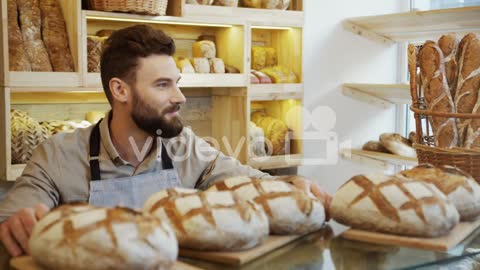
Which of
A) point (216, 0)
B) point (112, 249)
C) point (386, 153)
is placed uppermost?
point (216, 0)

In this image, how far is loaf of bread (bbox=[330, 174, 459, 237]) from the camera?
3.51 ft

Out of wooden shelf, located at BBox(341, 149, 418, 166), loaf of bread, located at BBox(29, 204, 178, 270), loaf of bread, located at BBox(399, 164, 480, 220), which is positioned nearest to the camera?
loaf of bread, located at BBox(29, 204, 178, 270)

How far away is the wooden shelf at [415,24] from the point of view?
10.1ft

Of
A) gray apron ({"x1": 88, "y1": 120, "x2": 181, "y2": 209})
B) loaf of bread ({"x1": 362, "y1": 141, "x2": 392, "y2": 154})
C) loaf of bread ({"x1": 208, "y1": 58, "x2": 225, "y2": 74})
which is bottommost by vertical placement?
loaf of bread ({"x1": 362, "y1": 141, "x2": 392, "y2": 154})

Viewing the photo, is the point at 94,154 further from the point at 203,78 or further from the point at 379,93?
the point at 379,93

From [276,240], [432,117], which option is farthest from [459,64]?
[276,240]

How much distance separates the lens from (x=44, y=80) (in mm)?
2553

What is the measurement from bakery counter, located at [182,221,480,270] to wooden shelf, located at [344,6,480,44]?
2.14m

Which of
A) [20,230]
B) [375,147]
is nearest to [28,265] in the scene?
[20,230]

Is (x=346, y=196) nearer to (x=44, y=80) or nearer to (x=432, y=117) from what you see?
(x=432, y=117)

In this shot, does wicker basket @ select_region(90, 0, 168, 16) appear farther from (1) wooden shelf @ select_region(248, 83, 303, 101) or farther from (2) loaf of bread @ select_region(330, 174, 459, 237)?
(2) loaf of bread @ select_region(330, 174, 459, 237)

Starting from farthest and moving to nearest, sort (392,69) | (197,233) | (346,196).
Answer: (392,69)
(346,196)
(197,233)

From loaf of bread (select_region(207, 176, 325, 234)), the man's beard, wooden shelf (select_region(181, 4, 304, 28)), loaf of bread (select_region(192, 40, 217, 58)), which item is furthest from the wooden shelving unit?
loaf of bread (select_region(207, 176, 325, 234))

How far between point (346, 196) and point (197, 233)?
0.32m
